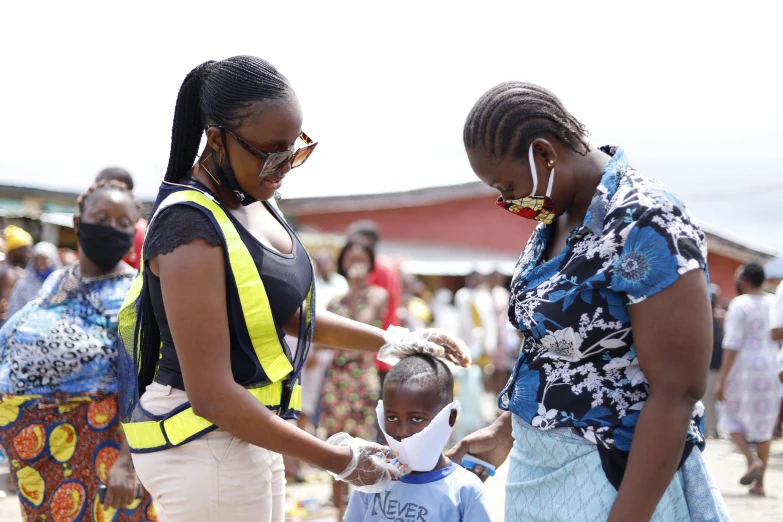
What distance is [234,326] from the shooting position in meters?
2.21

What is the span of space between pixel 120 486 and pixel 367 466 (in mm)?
1331

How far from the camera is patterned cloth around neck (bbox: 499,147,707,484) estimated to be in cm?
185

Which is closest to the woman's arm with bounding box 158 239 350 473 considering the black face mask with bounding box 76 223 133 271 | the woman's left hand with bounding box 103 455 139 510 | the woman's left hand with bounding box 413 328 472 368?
the woman's left hand with bounding box 413 328 472 368

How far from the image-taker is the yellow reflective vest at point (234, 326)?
2188mm

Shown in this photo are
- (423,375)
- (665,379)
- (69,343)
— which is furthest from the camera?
(69,343)

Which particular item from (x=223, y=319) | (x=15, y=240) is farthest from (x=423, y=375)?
(x=15, y=240)

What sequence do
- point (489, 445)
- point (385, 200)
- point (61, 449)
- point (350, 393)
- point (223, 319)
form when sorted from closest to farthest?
point (223, 319), point (489, 445), point (61, 449), point (350, 393), point (385, 200)

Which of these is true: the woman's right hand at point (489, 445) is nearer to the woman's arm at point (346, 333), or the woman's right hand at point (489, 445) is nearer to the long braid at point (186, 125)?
the woman's arm at point (346, 333)

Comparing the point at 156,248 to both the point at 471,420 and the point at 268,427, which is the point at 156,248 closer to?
the point at 268,427

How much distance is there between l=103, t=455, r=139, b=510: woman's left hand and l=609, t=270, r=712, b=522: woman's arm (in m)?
2.06

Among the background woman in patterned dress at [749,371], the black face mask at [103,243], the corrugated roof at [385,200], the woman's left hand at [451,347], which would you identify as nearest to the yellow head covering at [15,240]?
the black face mask at [103,243]

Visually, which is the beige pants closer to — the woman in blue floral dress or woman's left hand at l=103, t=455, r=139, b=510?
the woman in blue floral dress

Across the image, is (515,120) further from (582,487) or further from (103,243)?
(103,243)

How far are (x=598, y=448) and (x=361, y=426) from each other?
4.48m
